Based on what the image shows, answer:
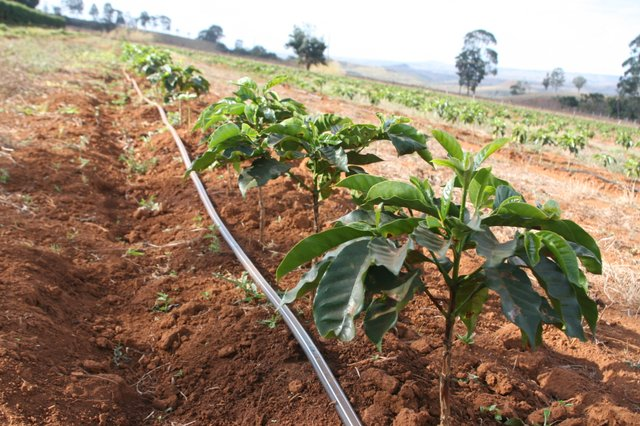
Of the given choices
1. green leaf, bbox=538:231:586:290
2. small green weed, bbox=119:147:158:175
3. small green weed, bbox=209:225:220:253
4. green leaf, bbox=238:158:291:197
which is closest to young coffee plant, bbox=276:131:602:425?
green leaf, bbox=538:231:586:290

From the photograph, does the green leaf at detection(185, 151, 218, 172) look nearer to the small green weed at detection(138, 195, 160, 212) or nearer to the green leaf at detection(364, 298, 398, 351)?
the green leaf at detection(364, 298, 398, 351)

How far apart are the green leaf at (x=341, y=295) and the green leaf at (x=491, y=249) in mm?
335

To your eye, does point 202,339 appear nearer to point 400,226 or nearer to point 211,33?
point 400,226

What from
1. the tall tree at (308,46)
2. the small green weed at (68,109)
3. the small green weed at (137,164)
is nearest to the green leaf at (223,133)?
the small green weed at (137,164)

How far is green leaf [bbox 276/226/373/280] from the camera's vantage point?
1.69m

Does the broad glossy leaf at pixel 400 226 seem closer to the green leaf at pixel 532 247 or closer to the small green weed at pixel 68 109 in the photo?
the green leaf at pixel 532 247

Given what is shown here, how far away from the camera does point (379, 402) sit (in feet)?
7.76

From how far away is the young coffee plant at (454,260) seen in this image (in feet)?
4.95

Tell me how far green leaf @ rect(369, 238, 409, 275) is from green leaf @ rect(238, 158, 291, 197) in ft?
4.49

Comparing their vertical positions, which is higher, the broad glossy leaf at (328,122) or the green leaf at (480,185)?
the broad glossy leaf at (328,122)

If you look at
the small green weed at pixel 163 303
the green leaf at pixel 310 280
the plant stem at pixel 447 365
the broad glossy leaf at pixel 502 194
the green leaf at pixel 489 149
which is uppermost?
the green leaf at pixel 489 149

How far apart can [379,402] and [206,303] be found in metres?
1.44

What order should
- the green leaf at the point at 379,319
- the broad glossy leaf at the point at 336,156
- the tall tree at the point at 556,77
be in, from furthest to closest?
the tall tree at the point at 556,77 < the broad glossy leaf at the point at 336,156 < the green leaf at the point at 379,319

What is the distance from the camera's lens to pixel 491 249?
1545mm
